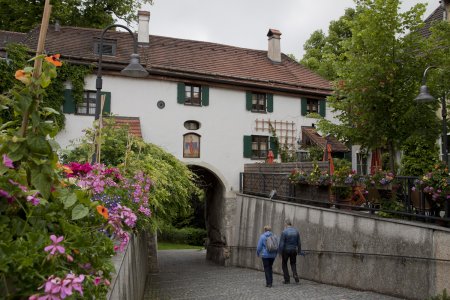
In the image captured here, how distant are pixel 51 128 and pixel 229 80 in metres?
20.3

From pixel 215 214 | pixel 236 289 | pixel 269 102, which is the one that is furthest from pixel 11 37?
pixel 236 289

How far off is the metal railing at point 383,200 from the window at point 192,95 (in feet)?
21.2

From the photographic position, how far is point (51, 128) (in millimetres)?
2496

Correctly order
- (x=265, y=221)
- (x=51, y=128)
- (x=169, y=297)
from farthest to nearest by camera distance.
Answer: (x=265, y=221) < (x=169, y=297) < (x=51, y=128)

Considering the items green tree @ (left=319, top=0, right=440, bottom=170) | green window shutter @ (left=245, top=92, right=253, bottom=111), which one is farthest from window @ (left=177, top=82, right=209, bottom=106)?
green tree @ (left=319, top=0, right=440, bottom=170)

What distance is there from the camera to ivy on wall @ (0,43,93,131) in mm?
18172

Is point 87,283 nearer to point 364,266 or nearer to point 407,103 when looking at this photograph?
point 364,266

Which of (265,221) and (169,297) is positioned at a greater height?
(265,221)

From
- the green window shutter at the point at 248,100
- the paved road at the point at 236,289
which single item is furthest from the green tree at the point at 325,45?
the paved road at the point at 236,289

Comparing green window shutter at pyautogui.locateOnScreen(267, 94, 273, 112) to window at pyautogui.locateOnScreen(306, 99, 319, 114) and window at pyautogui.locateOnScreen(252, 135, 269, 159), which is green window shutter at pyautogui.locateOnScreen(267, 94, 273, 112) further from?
window at pyautogui.locateOnScreen(306, 99, 319, 114)

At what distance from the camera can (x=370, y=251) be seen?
1112cm

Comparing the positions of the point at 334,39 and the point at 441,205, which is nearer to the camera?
the point at 441,205

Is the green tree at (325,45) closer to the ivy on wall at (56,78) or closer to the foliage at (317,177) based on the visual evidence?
the ivy on wall at (56,78)

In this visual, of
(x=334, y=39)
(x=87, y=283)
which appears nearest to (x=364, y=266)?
(x=87, y=283)
